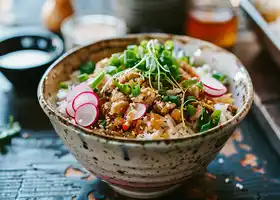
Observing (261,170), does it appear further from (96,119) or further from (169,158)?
(96,119)

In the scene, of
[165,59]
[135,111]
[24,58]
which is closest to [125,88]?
[135,111]

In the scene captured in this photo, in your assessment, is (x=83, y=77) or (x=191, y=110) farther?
(x=83, y=77)

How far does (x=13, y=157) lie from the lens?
186 centimetres

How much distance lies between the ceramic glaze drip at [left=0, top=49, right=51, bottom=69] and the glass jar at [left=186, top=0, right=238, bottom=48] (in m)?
0.84

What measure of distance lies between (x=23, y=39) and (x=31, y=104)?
44cm

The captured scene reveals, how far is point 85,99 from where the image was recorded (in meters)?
1.53

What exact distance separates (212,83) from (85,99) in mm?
490

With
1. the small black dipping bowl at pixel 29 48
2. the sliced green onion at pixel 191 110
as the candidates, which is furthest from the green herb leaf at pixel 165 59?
the small black dipping bowl at pixel 29 48

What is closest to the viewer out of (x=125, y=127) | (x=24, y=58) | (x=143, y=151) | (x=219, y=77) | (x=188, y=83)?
(x=143, y=151)

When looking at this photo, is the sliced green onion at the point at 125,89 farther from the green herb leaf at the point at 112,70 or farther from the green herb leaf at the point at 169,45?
the green herb leaf at the point at 169,45

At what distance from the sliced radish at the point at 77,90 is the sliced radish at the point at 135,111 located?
194mm

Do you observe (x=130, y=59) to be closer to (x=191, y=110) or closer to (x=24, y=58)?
(x=191, y=110)

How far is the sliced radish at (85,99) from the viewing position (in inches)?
60.2

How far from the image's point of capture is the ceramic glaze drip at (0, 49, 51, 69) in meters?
2.29
